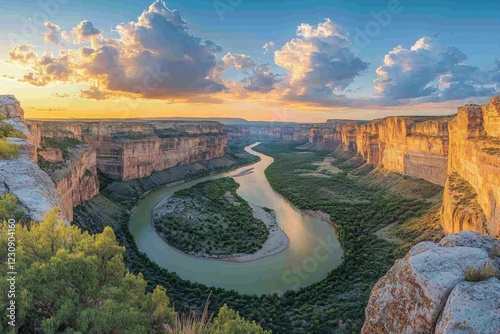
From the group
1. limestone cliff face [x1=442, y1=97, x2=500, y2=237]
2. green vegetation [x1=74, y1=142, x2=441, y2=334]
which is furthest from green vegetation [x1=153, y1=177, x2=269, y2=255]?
limestone cliff face [x1=442, y1=97, x2=500, y2=237]

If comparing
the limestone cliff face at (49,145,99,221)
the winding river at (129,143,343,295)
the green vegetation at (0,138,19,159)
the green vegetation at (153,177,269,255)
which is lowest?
the winding river at (129,143,343,295)

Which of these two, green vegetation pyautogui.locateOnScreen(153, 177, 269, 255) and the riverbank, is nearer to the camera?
the riverbank

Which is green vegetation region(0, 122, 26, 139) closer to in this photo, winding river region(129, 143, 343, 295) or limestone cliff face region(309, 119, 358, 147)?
winding river region(129, 143, 343, 295)

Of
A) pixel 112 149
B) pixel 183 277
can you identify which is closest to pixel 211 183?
pixel 112 149

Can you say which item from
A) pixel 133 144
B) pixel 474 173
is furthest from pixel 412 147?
pixel 133 144

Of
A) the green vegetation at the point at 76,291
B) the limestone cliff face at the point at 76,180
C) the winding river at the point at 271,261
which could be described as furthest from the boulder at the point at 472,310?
the limestone cliff face at the point at 76,180

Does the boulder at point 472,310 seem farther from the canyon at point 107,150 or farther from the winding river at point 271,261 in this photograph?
the winding river at point 271,261
